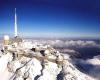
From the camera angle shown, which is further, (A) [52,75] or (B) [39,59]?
(B) [39,59]

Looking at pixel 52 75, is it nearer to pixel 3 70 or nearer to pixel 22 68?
pixel 22 68

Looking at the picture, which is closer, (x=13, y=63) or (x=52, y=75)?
(x=52, y=75)

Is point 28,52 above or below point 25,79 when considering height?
above

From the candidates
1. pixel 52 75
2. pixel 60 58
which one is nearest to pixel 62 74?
pixel 52 75

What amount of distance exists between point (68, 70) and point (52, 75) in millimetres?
17390

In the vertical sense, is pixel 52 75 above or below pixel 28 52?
below

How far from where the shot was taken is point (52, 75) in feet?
556

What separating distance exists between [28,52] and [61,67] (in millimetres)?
34314

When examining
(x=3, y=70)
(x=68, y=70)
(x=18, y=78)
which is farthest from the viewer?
(x=3, y=70)

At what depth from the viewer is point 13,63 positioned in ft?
624

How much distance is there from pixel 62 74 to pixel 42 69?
17.5m

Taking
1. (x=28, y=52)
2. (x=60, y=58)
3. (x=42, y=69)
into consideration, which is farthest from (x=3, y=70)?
(x=60, y=58)

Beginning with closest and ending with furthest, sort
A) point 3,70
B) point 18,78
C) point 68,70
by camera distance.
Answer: point 18,78 → point 68,70 → point 3,70

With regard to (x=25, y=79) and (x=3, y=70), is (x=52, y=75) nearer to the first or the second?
(x=25, y=79)
